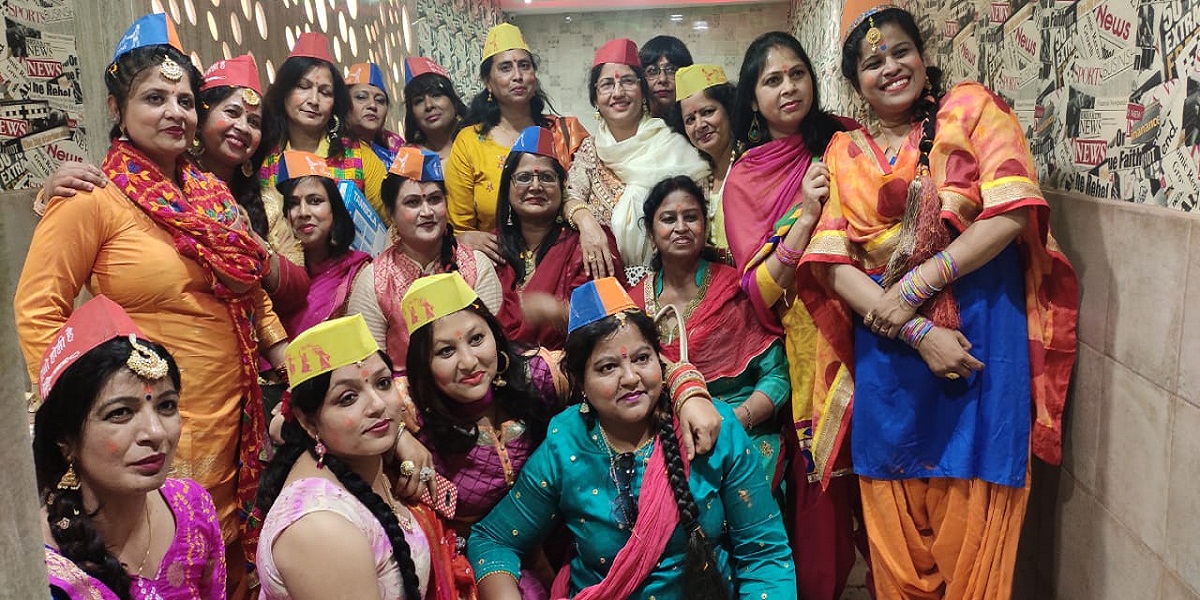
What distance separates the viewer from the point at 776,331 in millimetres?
2479

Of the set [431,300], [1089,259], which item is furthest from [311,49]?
[1089,259]

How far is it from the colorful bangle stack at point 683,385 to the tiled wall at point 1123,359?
0.87 metres

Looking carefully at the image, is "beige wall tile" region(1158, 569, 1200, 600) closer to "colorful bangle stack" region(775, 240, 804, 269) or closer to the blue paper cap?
"colorful bangle stack" region(775, 240, 804, 269)

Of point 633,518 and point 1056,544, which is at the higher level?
point 633,518

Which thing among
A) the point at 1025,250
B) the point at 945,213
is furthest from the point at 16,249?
the point at 1025,250

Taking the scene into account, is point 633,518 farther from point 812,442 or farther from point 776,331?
point 776,331

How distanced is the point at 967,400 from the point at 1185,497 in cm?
47

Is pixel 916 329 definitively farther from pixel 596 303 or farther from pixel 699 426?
pixel 596 303

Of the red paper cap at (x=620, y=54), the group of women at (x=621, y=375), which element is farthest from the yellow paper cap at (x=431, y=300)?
the red paper cap at (x=620, y=54)

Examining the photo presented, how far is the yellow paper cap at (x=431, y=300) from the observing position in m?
2.01

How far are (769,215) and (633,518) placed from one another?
96cm

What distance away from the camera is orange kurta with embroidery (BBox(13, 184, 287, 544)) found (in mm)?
1794

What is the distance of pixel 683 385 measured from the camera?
6.52 feet

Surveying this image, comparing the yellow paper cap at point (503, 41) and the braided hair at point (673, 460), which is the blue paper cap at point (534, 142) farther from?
the braided hair at point (673, 460)
